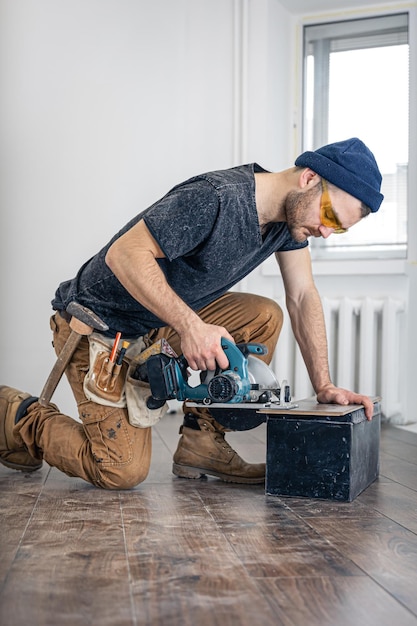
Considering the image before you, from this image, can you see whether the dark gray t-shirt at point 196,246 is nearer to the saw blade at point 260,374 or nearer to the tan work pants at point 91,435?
the tan work pants at point 91,435

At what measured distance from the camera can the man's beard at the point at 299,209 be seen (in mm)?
1903

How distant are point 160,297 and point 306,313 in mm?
627

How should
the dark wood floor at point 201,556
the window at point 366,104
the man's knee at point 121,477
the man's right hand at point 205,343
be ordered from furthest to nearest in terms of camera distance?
the window at point 366,104, the man's knee at point 121,477, the man's right hand at point 205,343, the dark wood floor at point 201,556

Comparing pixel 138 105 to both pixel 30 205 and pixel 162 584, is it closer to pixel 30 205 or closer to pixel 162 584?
pixel 30 205

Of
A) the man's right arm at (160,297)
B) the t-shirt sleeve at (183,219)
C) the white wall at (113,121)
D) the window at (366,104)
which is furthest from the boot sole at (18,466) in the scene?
the window at (366,104)

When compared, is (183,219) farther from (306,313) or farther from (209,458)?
(209,458)

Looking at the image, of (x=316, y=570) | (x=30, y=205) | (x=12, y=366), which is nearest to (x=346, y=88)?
(x=30, y=205)

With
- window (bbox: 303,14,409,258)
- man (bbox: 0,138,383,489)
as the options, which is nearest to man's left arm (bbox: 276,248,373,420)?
man (bbox: 0,138,383,489)

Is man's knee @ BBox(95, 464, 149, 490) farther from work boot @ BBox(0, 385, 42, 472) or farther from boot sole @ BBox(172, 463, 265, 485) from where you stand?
work boot @ BBox(0, 385, 42, 472)

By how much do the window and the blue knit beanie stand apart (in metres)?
2.23

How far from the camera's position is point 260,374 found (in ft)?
6.33

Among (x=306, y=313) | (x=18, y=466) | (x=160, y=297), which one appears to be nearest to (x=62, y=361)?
(x=18, y=466)

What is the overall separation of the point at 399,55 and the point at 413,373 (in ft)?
5.71

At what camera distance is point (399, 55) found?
4086 millimetres
